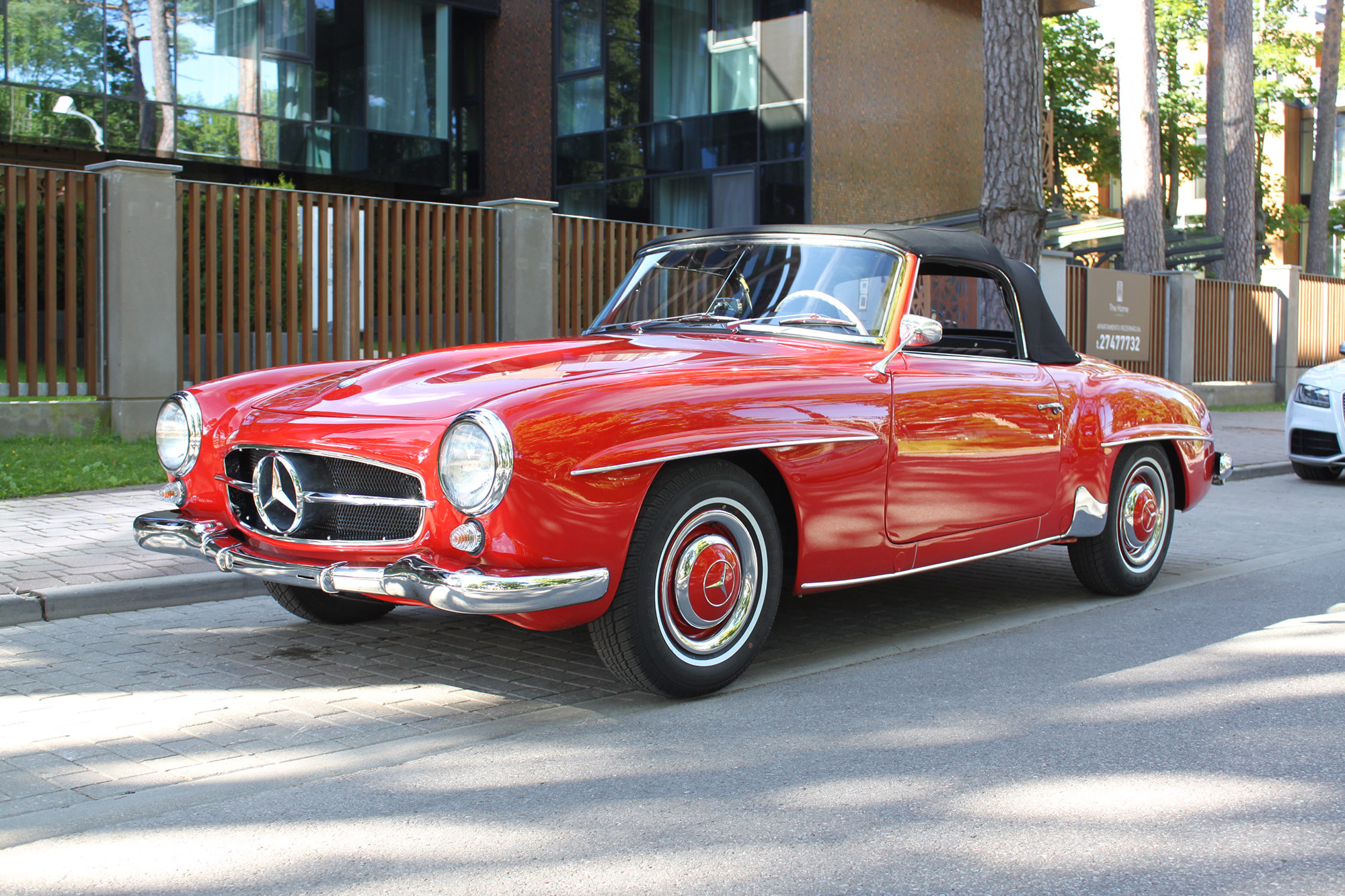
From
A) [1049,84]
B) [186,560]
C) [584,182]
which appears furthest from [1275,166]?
[186,560]

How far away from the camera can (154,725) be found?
158 inches

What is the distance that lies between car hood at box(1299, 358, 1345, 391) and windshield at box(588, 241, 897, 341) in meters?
7.83

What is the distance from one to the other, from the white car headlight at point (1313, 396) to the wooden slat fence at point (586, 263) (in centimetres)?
643

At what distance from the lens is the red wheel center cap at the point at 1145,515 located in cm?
620

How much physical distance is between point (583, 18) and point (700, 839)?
2273 cm

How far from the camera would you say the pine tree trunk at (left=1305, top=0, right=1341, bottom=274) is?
27.1m

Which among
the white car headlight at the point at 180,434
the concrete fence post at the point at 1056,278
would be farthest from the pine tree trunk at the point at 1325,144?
the white car headlight at the point at 180,434

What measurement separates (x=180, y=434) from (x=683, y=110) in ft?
Answer: 64.0

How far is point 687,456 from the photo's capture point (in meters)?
4.01

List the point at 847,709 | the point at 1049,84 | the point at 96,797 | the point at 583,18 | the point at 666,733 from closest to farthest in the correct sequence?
the point at 96,797
the point at 666,733
the point at 847,709
the point at 583,18
the point at 1049,84

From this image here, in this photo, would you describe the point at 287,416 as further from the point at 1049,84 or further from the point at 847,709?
the point at 1049,84

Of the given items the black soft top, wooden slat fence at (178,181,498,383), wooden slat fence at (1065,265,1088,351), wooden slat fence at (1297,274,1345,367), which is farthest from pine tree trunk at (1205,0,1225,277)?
the black soft top

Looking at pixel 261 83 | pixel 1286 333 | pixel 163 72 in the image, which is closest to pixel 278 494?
pixel 163 72

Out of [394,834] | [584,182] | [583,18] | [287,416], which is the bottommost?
[394,834]
